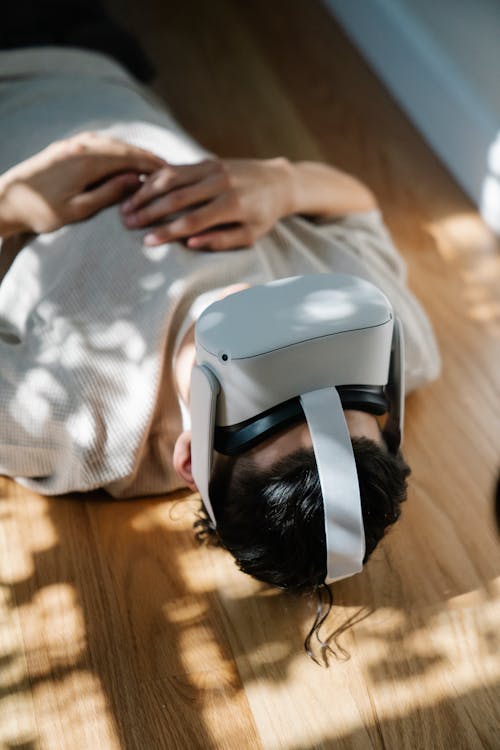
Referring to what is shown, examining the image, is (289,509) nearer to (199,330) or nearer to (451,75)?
(199,330)

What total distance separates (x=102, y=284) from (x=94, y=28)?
935 mm

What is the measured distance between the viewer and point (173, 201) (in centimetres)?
149

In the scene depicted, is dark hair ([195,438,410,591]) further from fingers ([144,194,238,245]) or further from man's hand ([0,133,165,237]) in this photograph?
man's hand ([0,133,165,237])

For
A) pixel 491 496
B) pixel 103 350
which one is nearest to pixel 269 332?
pixel 103 350

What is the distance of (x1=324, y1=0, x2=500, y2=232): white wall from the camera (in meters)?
2.09

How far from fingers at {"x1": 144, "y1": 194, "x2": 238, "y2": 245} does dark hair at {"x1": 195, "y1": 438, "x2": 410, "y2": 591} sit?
0.42 m

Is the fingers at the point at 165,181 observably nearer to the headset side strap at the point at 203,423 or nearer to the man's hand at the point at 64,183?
the man's hand at the point at 64,183

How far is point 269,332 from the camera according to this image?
117 centimetres

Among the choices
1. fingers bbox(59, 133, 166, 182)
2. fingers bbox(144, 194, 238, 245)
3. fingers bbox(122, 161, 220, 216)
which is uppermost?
fingers bbox(59, 133, 166, 182)

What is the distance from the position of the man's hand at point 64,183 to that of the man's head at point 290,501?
545mm

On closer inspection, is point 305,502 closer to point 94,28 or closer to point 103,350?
point 103,350

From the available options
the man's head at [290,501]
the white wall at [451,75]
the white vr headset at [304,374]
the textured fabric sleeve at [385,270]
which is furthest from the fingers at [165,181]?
the white wall at [451,75]

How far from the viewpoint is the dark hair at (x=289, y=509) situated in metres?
1.16

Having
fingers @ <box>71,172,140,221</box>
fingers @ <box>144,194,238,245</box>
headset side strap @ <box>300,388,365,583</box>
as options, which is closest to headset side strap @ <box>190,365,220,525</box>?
headset side strap @ <box>300,388,365,583</box>
